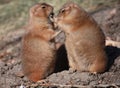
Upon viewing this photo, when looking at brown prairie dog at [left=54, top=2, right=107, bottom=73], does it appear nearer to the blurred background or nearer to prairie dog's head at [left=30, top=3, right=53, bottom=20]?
prairie dog's head at [left=30, top=3, right=53, bottom=20]

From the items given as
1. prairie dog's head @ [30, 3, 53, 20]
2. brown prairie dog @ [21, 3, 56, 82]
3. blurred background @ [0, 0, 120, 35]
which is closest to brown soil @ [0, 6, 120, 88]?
brown prairie dog @ [21, 3, 56, 82]

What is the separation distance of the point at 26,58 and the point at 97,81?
1.23 meters

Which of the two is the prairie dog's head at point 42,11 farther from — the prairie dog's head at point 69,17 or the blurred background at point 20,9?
the blurred background at point 20,9

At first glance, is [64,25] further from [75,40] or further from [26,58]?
[26,58]

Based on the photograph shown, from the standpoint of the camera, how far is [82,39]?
26.0ft

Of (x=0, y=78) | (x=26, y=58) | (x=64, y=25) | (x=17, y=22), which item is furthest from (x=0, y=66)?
(x=17, y=22)

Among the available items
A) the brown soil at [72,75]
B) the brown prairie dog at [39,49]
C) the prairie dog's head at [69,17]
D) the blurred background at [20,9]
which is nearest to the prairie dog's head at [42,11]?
the brown prairie dog at [39,49]

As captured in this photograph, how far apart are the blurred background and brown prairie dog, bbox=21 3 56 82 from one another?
14.6ft

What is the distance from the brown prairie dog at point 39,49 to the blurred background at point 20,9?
4.44 m

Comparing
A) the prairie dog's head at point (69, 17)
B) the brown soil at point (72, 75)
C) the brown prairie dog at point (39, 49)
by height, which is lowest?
the brown soil at point (72, 75)

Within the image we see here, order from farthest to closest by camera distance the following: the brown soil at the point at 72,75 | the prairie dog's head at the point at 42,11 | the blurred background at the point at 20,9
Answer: the blurred background at the point at 20,9
the prairie dog's head at the point at 42,11
the brown soil at the point at 72,75

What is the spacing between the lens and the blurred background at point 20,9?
12887 millimetres

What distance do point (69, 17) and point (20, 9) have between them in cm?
641

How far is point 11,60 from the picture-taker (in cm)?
1084
